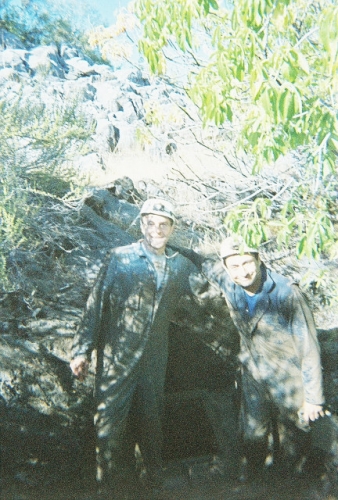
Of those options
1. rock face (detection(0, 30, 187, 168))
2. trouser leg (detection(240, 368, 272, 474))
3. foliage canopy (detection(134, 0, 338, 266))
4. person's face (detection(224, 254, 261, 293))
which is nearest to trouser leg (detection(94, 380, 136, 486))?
trouser leg (detection(240, 368, 272, 474))

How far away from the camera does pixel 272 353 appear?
2.92 metres

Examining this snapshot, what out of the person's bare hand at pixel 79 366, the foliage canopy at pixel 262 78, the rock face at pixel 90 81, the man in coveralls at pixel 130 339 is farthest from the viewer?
the rock face at pixel 90 81

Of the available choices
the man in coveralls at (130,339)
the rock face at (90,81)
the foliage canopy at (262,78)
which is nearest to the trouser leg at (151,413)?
the man in coveralls at (130,339)

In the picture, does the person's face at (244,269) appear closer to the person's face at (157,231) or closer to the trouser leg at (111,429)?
the person's face at (157,231)

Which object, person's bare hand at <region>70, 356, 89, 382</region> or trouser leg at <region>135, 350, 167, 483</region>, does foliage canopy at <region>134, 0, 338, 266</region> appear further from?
person's bare hand at <region>70, 356, 89, 382</region>

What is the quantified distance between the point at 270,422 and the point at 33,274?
2.38 m

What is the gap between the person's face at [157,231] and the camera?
2.86 meters

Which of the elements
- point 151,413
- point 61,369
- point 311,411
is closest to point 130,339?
point 151,413

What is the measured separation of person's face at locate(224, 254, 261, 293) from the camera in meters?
2.77

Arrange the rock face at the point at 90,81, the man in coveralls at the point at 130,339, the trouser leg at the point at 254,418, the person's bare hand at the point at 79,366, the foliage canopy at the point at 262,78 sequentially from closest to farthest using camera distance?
1. the foliage canopy at the point at 262,78
2. the person's bare hand at the point at 79,366
3. the man in coveralls at the point at 130,339
4. the trouser leg at the point at 254,418
5. the rock face at the point at 90,81

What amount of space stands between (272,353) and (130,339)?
3.22ft

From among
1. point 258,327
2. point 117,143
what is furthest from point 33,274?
point 117,143

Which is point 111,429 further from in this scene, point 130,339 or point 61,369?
point 61,369

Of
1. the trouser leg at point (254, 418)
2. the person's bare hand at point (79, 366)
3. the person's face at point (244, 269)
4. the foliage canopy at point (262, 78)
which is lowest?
the trouser leg at point (254, 418)
